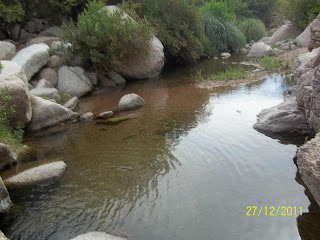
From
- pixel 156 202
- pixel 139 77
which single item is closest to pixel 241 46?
pixel 139 77

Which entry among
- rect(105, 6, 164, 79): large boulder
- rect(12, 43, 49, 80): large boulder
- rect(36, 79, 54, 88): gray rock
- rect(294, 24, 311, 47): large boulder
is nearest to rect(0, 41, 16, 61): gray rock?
rect(12, 43, 49, 80): large boulder

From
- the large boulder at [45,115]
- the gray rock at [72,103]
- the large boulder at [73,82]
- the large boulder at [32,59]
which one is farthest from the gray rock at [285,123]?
the large boulder at [32,59]

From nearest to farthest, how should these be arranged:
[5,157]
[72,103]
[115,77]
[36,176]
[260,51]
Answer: [36,176] → [5,157] → [72,103] → [115,77] → [260,51]

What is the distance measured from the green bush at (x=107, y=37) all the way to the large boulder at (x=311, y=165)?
8.88 m

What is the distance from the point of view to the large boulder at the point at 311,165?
3699mm

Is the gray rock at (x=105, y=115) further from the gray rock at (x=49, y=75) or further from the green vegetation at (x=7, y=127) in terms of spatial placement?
the gray rock at (x=49, y=75)

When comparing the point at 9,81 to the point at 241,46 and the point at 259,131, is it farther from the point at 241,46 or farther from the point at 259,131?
the point at 241,46

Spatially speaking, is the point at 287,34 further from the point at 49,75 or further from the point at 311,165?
the point at 311,165

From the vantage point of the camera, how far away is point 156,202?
14.8 ft

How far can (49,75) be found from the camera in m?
11.2

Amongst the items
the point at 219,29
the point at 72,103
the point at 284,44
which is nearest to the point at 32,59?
the point at 72,103

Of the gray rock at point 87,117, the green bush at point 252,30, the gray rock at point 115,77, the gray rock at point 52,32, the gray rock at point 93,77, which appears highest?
the gray rock at point 52,32

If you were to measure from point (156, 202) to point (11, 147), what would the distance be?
3104 mm

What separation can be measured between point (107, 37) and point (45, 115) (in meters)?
4.83
